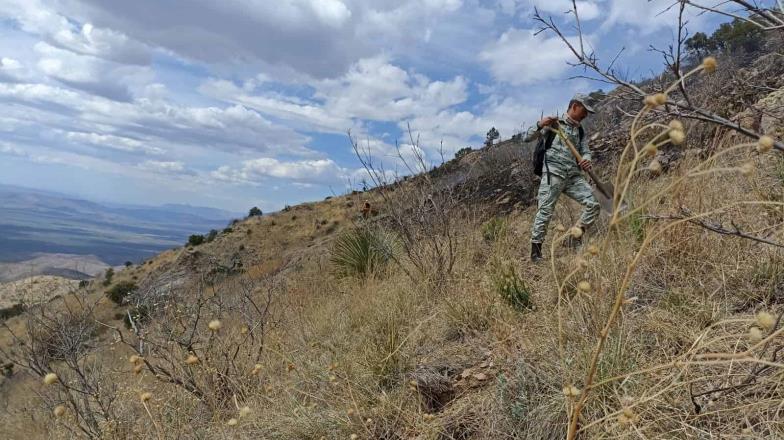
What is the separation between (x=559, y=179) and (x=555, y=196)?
0.56ft

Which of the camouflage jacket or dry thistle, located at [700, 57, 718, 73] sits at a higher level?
the camouflage jacket

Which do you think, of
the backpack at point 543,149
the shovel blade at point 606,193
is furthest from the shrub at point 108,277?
the shovel blade at point 606,193

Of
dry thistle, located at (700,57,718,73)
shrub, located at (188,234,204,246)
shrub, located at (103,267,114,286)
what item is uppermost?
dry thistle, located at (700,57,718,73)

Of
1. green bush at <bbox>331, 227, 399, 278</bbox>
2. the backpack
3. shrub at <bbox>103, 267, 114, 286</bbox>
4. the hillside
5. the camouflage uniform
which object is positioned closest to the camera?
the hillside

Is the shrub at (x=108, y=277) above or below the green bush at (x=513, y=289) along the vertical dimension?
below

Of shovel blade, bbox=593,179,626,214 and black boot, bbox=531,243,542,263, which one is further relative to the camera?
black boot, bbox=531,243,542,263

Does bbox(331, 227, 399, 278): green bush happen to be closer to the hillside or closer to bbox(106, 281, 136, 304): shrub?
the hillside

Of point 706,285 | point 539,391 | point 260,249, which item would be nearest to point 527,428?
point 539,391

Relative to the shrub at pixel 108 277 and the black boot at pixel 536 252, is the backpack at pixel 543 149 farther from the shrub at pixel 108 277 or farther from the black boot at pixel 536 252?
Answer: the shrub at pixel 108 277

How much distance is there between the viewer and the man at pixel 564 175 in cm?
478

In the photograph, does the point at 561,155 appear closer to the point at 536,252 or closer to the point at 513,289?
the point at 536,252

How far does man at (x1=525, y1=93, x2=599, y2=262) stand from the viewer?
15.7 feet

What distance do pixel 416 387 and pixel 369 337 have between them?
2.50ft

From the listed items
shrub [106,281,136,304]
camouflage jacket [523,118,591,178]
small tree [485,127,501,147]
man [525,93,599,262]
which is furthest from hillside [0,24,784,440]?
shrub [106,281,136,304]
